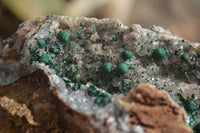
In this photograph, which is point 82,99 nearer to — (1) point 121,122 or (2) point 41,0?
(1) point 121,122

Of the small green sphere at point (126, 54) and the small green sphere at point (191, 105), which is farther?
the small green sphere at point (126, 54)

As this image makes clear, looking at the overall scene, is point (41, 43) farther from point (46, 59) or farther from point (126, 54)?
point (126, 54)

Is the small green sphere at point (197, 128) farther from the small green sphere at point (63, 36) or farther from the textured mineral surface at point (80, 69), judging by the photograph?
the small green sphere at point (63, 36)

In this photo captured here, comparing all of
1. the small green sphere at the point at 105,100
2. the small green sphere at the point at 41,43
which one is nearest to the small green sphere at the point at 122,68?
the small green sphere at the point at 105,100

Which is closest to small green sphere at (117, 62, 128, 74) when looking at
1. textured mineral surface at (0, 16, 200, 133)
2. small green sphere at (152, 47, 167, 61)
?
textured mineral surface at (0, 16, 200, 133)

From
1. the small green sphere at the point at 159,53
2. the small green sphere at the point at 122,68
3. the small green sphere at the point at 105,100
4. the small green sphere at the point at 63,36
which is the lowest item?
the small green sphere at the point at 105,100

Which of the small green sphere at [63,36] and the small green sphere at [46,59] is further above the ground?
the small green sphere at [63,36]

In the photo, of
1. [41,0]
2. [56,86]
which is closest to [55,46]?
[56,86]
